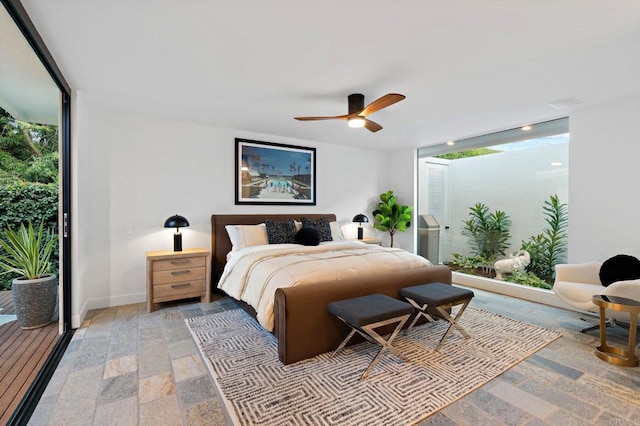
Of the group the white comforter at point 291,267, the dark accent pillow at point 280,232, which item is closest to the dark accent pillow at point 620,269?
the white comforter at point 291,267

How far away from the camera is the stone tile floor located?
1.75 meters

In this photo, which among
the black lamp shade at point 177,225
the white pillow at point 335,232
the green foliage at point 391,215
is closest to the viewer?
the black lamp shade at point 177,225

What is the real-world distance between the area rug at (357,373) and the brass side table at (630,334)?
15.3 inches

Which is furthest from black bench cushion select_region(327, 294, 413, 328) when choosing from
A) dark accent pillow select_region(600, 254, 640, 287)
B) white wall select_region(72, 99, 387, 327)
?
white wall select_region(72, 99, 387, 327)

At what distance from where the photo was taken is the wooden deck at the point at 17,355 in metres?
1.88

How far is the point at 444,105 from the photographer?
3.48 metres

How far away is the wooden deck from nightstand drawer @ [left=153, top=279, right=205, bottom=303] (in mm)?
940

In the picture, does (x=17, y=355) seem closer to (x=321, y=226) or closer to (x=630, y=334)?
(x=321, y=226)


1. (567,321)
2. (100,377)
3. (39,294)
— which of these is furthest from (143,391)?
(567,321)

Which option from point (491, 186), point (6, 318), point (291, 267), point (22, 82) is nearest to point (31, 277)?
point (6, 318)

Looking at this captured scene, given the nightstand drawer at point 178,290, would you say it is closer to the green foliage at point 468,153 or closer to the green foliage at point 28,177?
the green foliage at point 28,177

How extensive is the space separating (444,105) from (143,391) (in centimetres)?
397

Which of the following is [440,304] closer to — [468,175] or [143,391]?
[143,391]

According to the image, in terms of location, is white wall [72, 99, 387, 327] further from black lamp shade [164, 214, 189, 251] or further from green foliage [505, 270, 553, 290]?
green foliage [505, 270, 553, 290]
